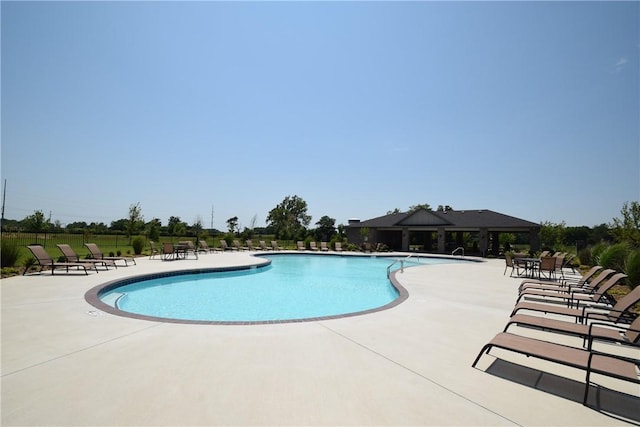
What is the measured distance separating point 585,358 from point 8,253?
14.7m

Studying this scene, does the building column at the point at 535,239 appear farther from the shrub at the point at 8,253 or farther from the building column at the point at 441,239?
the shrub at the point at 8,253

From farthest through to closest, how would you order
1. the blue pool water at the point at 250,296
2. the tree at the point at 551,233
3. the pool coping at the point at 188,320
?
the tree at the point at 551,233 < the blue pool water at the point at 250,296 < the pool coping at the point at 188,320

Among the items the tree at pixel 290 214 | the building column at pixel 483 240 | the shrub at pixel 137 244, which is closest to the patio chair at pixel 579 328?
the shrub at pixel 137 244

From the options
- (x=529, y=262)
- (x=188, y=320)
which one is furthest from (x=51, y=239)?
(x=529, y=262)

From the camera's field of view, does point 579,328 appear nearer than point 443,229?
Yes

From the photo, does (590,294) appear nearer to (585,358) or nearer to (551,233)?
(585,358)

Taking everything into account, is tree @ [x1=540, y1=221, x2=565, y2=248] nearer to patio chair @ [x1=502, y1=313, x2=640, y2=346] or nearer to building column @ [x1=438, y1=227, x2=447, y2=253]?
building column @ [x1=438, y1=227, x2=447, y2=253]

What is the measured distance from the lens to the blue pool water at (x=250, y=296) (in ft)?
24.6

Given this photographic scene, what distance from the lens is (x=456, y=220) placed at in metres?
28.9

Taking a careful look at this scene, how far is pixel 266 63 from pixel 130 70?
5.78 meters

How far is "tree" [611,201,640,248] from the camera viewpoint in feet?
46.4

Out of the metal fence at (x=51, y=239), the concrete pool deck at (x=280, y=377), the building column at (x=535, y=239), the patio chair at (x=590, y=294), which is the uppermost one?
the building column at (x=535, y=239)

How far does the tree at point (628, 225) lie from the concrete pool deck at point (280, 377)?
45.4ft

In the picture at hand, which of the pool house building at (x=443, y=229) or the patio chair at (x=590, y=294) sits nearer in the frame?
the patio chair at (x=590, y=294)
